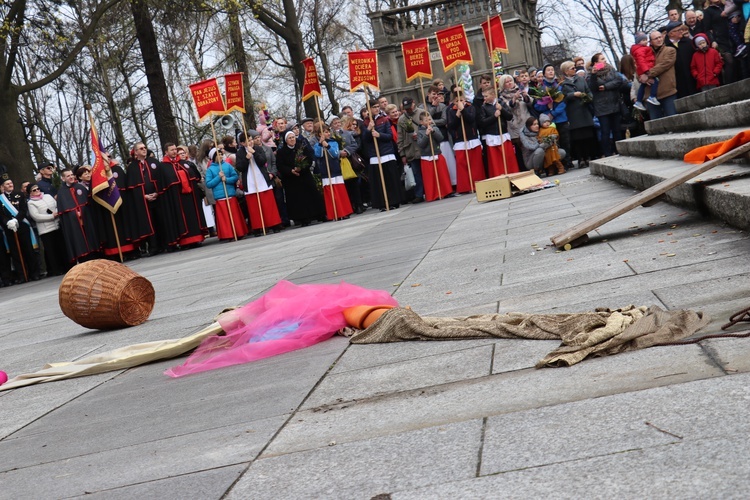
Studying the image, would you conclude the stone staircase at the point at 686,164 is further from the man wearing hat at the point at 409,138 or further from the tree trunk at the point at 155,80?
the tree trunk at the point at 155,80

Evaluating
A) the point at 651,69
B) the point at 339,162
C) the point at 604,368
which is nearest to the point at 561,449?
the point at 604,368

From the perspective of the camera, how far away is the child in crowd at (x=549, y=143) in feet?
68.2

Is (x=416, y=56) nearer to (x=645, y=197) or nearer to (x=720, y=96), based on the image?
(x=720, y=96)

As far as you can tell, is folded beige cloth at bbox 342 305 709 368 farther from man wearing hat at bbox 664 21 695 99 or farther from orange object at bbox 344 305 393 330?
man wearing hat at bbox 664 21 695 99

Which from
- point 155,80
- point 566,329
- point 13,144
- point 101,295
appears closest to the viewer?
point 566,329

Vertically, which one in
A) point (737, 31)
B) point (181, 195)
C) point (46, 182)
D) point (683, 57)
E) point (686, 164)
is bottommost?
point (686, 164)

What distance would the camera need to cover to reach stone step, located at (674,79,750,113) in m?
12.4

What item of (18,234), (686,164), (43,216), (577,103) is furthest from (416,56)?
(686,164)

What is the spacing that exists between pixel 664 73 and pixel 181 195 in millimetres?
10309

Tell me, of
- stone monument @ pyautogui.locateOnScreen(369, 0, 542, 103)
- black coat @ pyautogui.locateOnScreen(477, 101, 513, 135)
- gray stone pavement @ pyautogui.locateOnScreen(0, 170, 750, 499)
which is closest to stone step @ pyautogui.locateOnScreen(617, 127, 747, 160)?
gray stone pavement @ pyautogui.locateOnScreen(0, 170, 750, 499)

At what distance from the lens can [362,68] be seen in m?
20.5

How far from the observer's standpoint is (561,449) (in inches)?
123

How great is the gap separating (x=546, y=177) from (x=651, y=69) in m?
3.39

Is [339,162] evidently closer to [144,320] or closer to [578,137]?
[578,137]
